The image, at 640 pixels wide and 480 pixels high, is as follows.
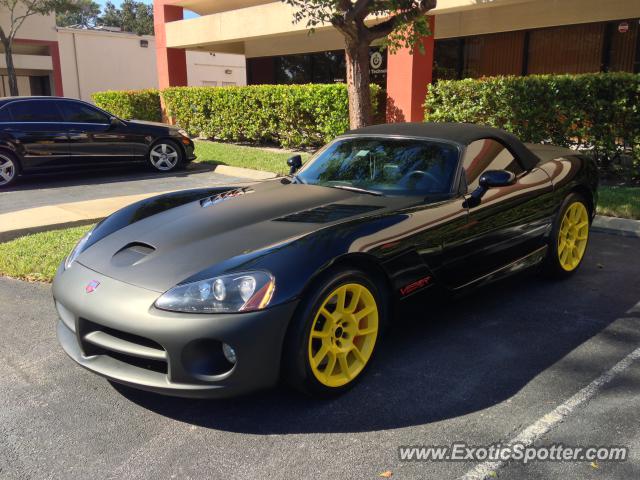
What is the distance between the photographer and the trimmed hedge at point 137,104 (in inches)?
748

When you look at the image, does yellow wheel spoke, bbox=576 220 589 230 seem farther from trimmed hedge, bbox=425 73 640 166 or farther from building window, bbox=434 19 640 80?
building window, bbox=434 19 640 80

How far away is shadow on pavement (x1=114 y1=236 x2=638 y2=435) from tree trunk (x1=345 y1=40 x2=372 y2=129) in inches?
173

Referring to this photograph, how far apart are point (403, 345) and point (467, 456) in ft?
3.96

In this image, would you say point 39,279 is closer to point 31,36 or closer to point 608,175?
point 608,175

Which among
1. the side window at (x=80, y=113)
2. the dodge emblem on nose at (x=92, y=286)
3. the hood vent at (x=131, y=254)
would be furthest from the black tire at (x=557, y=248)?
the side window at (x=80, y=113)

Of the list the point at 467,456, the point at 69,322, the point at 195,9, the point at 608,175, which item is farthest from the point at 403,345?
the point at 195,9

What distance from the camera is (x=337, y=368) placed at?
10.5ft

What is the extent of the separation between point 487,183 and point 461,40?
12429mm

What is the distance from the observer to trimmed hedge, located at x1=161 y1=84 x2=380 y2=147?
12.4 metres

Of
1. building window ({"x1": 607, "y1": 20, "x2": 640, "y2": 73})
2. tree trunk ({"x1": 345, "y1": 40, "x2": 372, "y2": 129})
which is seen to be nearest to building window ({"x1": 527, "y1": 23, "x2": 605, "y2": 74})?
building window ({"x1": 607, "y1": 20, "x2": 640, "y2": 73})

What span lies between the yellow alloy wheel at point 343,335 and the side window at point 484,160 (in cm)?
133

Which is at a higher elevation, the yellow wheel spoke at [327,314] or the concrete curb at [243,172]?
the yellow wheel spoke at [327,314]

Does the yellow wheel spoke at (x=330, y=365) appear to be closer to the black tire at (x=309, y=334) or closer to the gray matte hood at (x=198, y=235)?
the black tire at (x=309, y=334)

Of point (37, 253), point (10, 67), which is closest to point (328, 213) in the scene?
point (37, 253)
